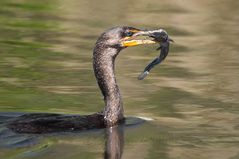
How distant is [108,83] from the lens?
12477 mm

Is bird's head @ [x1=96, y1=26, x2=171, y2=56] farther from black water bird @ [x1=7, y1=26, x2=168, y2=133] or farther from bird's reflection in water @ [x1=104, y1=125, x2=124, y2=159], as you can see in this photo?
bird's reflection in water @ [x1=104, y1=125, x2=124, y2=159]

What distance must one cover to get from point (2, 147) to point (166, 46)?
2812 millimetres

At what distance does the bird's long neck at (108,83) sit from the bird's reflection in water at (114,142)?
5.8 inches

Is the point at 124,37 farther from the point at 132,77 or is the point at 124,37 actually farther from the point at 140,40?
the point at 132,77

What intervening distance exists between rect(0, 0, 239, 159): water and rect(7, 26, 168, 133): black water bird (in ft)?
0.60

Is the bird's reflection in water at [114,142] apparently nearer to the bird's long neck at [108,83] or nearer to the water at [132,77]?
the water at [132,77]

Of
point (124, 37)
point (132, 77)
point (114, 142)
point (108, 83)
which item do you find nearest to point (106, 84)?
point (108, 83)

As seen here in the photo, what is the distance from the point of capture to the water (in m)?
11.2

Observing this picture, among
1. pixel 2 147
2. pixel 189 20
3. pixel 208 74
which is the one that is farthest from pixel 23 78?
pixel 189 20

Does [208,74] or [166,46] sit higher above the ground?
[166,46]

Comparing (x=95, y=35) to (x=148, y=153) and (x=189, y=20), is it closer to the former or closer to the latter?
(x=189, y=20)

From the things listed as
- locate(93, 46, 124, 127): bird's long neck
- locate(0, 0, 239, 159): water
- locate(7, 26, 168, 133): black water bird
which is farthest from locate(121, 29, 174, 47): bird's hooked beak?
locate(0, 0, 239, 159): water

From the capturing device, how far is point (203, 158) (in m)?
10.8

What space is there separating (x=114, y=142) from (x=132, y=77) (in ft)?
12.4
